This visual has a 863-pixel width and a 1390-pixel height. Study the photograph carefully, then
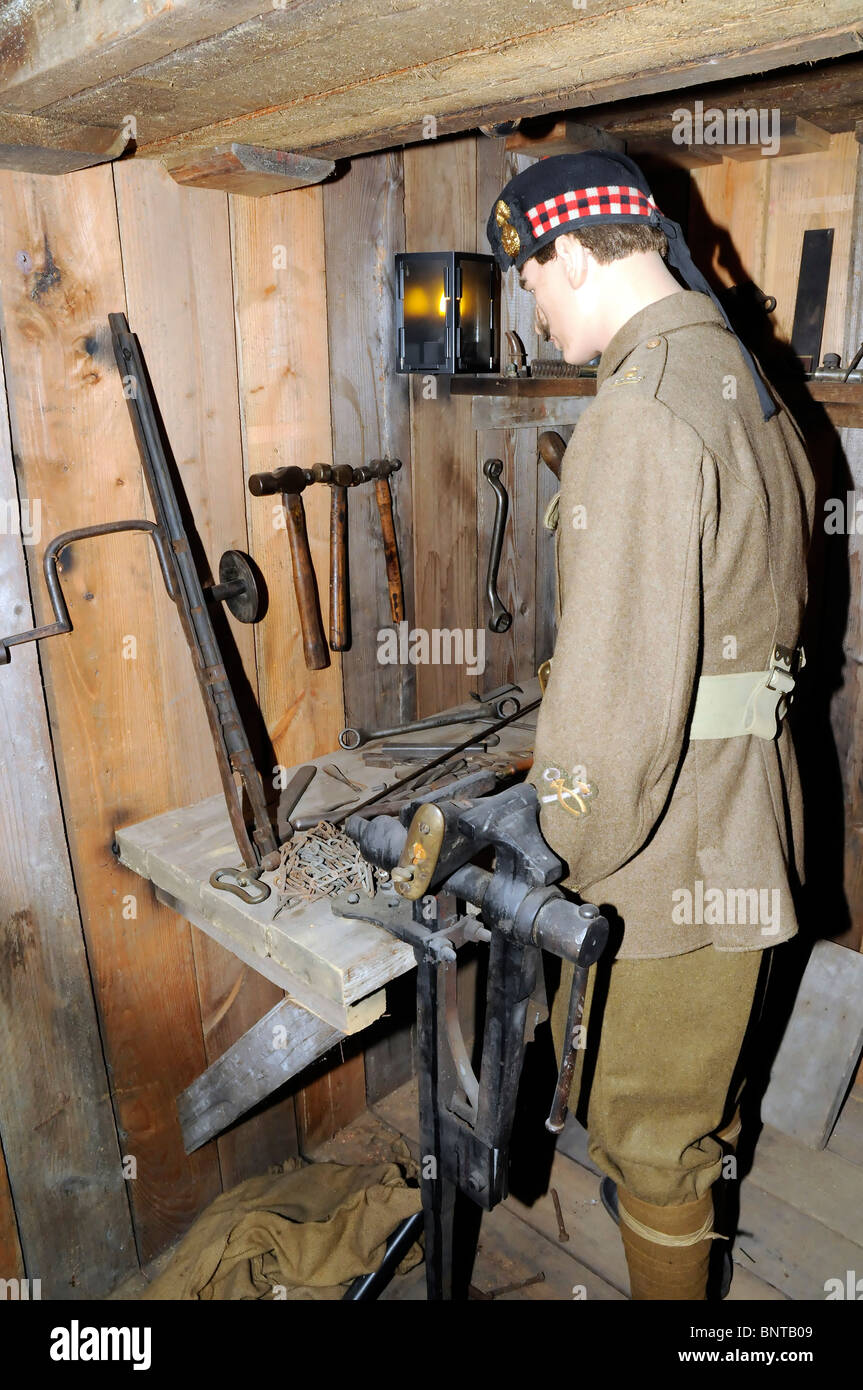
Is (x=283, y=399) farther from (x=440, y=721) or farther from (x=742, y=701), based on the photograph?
(x=742, y=701)

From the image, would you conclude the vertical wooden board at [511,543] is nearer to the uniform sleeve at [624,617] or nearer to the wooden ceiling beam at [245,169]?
the wooden ceiling beam at [245,169]

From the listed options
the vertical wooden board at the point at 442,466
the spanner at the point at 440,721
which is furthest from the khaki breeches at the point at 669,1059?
the vertical wooden board at the point at 442,466

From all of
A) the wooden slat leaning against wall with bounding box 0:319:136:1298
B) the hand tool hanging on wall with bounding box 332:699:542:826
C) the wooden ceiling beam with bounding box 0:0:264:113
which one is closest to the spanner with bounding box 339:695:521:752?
the hand tool hanging on wall with bounding box 332:699:542:826

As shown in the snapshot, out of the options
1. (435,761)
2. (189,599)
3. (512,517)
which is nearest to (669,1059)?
(435,761)

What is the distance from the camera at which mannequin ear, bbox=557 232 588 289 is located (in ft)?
4.53

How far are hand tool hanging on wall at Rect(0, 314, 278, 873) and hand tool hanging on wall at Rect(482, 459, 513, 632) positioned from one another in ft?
3.08

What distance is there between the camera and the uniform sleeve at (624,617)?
118cm

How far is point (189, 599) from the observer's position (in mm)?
1673

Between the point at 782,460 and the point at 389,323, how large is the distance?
1.05 metres

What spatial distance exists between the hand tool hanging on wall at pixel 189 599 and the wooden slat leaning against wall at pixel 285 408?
0.28 metres

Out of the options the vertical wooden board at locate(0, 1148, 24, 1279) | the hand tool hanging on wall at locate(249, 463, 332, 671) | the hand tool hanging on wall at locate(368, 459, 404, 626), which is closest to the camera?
the vertical wooden board at locate(0, 1148, 24, 1279)

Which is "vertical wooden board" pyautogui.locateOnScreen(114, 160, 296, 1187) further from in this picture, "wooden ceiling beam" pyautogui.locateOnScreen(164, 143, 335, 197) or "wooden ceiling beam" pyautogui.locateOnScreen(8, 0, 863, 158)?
"wooden ceiling beam" pyautogui.locateOnScreen(8, 0, 863, 158)
